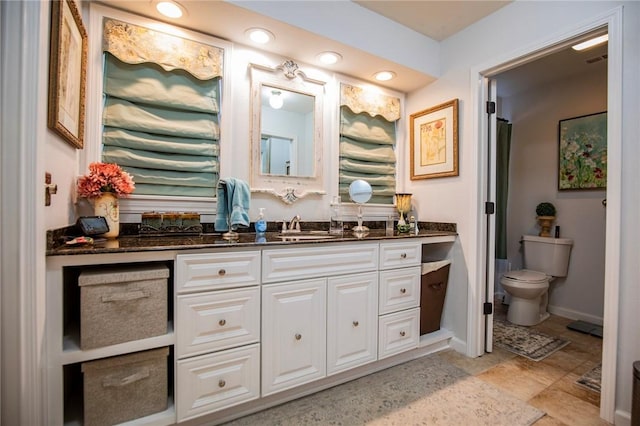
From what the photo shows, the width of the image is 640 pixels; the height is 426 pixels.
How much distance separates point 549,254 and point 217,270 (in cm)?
321

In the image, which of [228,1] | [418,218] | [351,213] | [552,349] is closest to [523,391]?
[552,349]

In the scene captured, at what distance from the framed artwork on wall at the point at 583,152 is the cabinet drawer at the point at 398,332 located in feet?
7.41

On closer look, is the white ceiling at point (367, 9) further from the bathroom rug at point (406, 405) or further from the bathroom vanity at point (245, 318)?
the bathroom rug at point (406, 405)

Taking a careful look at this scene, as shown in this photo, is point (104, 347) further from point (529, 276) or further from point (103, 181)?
point (529, 276)

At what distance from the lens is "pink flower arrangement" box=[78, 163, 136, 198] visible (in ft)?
4.80

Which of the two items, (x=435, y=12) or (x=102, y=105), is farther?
(x=435, y=12)

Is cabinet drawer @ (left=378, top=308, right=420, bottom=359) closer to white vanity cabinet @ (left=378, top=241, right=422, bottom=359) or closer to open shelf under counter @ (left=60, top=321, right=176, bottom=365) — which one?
white vanity cabinet @ (left=378, top=241, right=422, bottom=359)

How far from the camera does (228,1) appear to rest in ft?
5.08

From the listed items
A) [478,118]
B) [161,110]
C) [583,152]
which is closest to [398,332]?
[478,118]

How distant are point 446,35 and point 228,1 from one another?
67.9 inches

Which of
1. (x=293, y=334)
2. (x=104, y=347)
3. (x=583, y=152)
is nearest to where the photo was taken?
(x=104, y=347)

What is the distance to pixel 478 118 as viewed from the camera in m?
2.14

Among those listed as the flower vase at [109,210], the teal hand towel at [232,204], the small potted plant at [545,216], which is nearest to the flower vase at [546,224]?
the small potted plant at [545,216]

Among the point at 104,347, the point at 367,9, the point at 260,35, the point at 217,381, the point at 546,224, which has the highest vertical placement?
the point at 367,9
